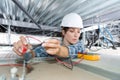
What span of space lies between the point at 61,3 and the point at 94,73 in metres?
0.67

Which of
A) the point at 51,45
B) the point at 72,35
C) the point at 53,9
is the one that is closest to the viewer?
the point at 51,45

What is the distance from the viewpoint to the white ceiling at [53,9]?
1.14 m

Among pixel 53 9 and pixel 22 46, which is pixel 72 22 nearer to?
pixel 53 9

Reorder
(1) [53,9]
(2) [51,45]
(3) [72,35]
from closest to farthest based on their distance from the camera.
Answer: (2) [51,45]
(3) [72,35]
(1) [53,9]

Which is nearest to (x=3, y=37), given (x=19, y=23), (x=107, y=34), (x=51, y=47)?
(x=19, y=23)

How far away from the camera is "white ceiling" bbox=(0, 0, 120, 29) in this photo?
3.76 ft

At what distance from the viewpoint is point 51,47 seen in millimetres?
596

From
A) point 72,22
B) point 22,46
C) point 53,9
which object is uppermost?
point 53,9

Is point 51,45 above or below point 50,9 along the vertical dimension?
below

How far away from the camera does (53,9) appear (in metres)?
1.28

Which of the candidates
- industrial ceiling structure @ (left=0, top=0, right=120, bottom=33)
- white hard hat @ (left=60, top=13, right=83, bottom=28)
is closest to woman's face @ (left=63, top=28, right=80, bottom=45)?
A: white hard hat @ (left=60, top=13, right=83, bottom=28)

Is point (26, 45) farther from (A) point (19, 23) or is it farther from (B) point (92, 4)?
(A) point (19, 23)

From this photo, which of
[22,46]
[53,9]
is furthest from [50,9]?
[22,46]

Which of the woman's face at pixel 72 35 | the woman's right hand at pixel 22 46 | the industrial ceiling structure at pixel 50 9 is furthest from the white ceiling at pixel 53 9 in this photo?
the woman's right hand at pixel 22 46
